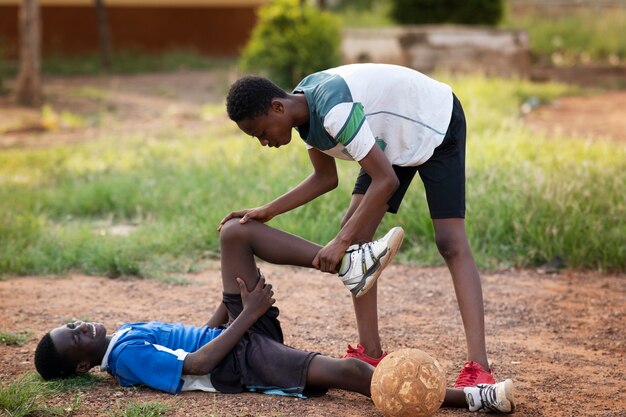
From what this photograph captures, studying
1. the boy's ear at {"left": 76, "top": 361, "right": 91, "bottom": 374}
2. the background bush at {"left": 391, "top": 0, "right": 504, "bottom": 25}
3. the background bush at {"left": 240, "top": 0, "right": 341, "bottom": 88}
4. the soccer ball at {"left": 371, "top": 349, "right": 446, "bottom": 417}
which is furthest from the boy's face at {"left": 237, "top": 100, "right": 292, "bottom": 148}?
the background bush at {"left": 391, "top": 0, "right": 504, "bottom": 25}

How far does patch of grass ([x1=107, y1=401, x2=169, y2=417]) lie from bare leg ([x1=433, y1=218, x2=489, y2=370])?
1.26m

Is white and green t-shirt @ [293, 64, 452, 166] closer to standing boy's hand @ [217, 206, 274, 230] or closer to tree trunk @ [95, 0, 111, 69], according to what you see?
standing boy's hand @ [217, 206, 274, 230]

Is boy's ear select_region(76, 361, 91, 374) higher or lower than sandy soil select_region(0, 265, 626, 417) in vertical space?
higher

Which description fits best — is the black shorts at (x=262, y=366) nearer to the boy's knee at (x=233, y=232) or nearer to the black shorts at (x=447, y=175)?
the boy's knee at (x=233, y=232)

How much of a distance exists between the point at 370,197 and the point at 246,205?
10.3ft

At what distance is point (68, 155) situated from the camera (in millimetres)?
8773

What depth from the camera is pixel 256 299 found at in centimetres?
356

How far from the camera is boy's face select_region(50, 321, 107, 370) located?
354 cm

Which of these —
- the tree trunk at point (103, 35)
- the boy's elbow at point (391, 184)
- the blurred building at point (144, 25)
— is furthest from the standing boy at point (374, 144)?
the blurred building at point (144, 25)

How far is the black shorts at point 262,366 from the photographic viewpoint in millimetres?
3486

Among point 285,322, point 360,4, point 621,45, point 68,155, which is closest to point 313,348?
point 285,322

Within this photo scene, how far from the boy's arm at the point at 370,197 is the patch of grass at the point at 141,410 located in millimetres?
852

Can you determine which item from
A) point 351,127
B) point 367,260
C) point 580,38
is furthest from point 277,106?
point 580,38

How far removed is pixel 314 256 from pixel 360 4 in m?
17.7
